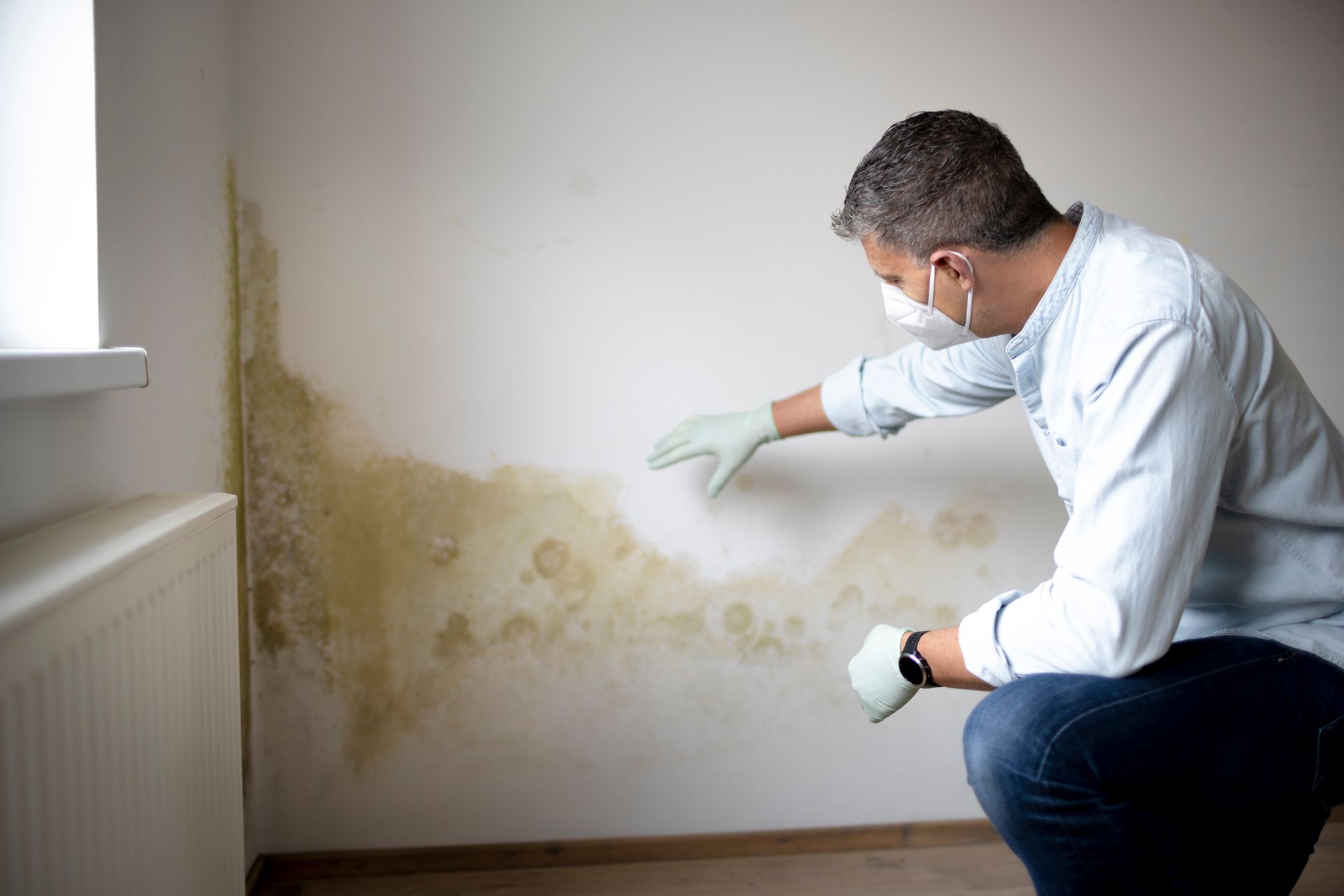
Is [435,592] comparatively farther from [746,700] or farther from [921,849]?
[921,849]

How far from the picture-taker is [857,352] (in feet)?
6.11

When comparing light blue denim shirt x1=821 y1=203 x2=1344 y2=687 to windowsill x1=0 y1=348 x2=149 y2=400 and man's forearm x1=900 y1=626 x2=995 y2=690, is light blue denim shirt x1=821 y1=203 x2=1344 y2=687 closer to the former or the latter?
man's forearm x1=900 y1=626 x2=995 y2=690

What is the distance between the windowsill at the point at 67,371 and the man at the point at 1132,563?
898 millimetres

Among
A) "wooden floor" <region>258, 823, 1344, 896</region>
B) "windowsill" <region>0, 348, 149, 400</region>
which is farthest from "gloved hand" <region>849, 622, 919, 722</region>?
"windowsill" <region>0, 348, 149, 400</region>

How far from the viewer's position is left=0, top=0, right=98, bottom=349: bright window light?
1.06m

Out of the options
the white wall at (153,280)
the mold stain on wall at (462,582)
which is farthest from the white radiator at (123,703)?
the mold stain on wall at (462,582)

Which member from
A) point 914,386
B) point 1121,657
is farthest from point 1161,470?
point 914,386

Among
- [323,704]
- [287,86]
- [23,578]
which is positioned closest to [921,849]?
[323,704]

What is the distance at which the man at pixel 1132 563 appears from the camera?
1048 mm

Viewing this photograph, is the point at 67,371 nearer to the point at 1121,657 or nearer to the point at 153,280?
the point at 153,280

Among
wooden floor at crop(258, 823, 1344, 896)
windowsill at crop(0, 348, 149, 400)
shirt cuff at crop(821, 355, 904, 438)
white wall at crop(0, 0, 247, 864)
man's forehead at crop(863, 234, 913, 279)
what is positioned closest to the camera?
windowsill at crop(0, 348, 149, 400)

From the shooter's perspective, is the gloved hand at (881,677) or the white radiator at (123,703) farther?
the gloved hand at (881,677)

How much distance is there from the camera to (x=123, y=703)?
2.80ft

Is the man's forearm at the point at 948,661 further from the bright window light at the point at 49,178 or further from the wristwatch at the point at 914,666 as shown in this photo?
the bright window light at the point at 49,178
